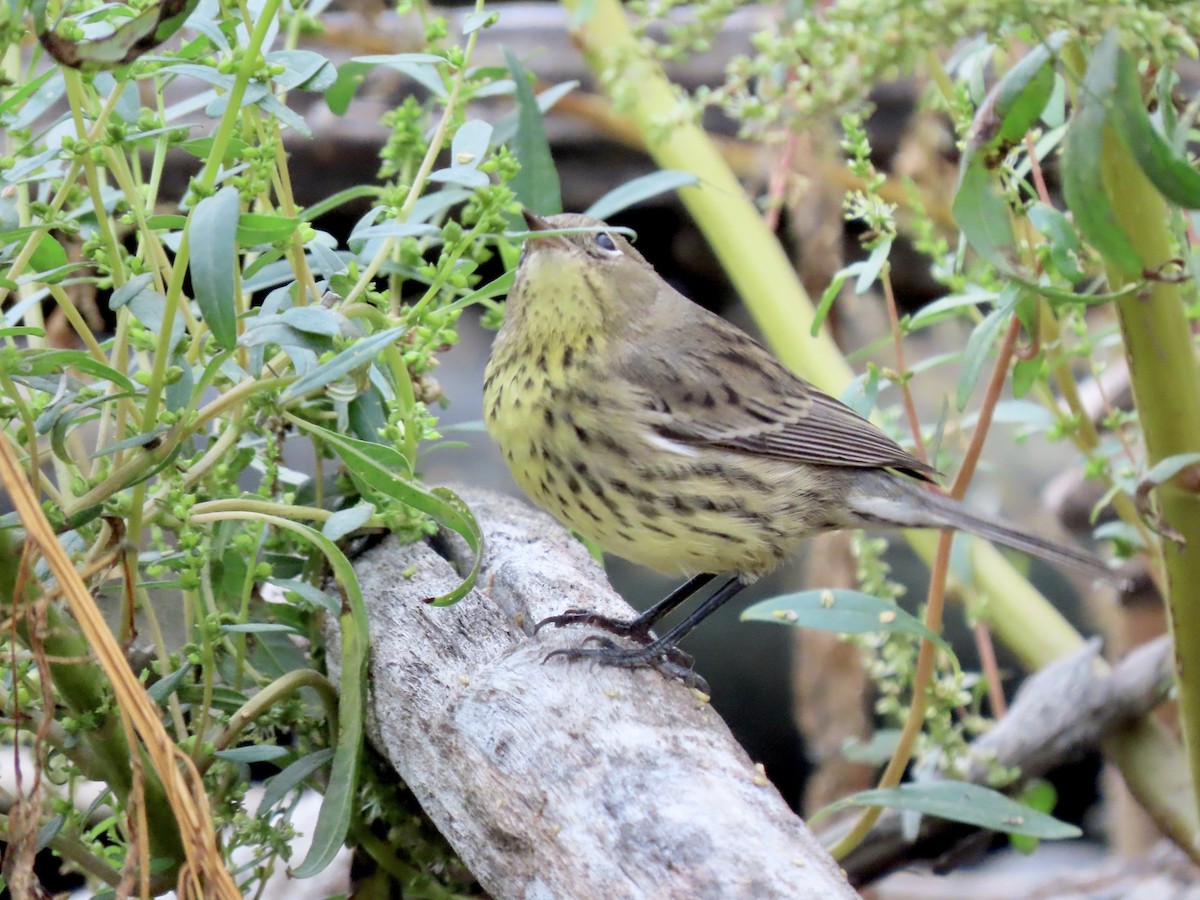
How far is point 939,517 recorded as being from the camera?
6.10 ft

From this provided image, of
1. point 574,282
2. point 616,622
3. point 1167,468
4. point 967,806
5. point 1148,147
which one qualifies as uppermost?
point 1148,147

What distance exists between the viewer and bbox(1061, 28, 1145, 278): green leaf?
1113mm

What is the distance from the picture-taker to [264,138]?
4.47 ft

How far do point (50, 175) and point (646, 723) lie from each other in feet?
2.88

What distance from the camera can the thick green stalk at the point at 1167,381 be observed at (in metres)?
1.54

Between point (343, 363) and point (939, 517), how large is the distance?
3.35 ft

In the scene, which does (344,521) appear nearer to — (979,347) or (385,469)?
(385,469)

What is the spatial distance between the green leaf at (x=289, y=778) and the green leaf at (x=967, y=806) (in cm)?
66

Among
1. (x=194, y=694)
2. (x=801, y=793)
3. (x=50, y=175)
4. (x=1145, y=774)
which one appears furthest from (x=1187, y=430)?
(x=801, y=793)

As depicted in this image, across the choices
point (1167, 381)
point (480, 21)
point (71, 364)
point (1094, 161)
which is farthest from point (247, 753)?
point (1167, 381)

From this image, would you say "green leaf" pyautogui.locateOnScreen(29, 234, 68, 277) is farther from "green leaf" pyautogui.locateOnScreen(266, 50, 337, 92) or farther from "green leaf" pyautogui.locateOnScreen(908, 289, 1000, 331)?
"green leaf" pyautogui.locateOnScreen(908, 289, 1000, 331)

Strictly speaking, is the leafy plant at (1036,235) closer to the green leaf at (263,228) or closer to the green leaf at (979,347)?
the green leaf at (979,347)

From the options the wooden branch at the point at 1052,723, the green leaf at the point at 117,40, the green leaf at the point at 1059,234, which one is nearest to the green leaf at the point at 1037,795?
the wooden branch at the point at 1052,723

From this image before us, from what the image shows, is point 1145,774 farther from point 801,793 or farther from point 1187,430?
point 801,793
